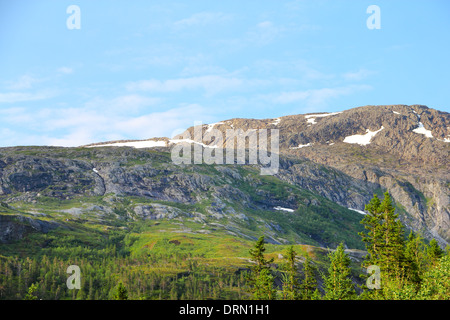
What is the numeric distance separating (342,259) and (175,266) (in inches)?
4694

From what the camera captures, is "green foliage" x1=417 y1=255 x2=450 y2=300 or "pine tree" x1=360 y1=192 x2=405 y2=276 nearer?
"green foliage" x1=417 y1=255 x2=450 y2=300

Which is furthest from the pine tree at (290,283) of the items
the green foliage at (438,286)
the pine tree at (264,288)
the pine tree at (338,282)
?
the green foliage at (438,286)

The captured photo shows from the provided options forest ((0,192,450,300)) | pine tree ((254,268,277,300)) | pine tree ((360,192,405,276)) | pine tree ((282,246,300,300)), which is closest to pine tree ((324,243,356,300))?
forest ((0,192,450,300))

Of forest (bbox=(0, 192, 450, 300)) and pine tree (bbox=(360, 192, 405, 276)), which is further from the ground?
pine tree (bbox=(360, 192, 405, 276))

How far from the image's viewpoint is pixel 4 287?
477ft

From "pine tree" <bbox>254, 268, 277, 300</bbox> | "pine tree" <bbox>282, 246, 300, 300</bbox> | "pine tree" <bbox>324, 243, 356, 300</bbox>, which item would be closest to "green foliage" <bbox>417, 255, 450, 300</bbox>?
"pine tree" <bbox>324, 243, 356, 300</bbox>

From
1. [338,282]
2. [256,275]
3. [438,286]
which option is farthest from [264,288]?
[438,286]

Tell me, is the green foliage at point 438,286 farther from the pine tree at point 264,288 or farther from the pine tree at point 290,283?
the pine tree at point 264,288

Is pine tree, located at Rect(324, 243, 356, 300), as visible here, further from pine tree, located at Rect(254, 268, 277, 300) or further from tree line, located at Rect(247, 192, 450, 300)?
pine tree, located at Rect(254, 268, 277, 300)

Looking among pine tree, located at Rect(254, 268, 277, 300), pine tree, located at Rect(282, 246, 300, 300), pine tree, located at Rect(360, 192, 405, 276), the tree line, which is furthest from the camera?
pine tree, located at Rect(282, 246, 300, 300)

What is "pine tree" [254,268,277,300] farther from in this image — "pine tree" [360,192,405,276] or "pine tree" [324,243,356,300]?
"pine tree" [360,192,405,276]

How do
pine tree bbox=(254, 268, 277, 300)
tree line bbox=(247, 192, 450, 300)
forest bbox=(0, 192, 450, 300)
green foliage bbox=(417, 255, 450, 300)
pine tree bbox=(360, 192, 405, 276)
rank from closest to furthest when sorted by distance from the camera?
1. green foliage bbox=(417, 255, 450, 300)
2. tree line bbox=(247, 192, 450, 300)
3. forest bbox=(0, 192, 450, 300)
4. pine tree bbox=(254, 268, 277, 300)
5. pine tree bbox=(360, 192, 405, 276)
